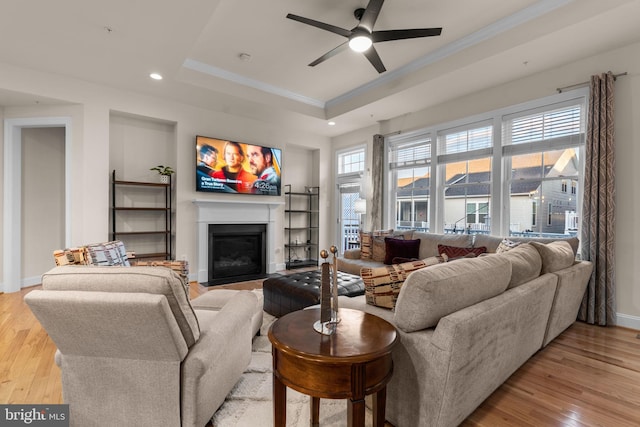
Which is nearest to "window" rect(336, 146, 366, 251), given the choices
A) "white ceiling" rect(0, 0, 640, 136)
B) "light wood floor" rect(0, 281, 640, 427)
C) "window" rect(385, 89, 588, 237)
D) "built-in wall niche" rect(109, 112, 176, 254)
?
"window" rect(385, 89, 588, 237)

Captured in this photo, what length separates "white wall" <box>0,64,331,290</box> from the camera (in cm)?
390

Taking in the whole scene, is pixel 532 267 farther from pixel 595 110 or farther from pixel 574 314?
pixel 595 110

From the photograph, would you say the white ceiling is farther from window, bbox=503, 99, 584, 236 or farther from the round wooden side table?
the round wooden side table

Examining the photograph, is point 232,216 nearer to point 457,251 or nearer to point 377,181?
point 377,181

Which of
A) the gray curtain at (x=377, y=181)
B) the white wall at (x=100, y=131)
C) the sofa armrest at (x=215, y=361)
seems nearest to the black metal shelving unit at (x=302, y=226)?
the gray curtain at (x=377, y=181)

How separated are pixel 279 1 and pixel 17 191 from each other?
14.6 feet

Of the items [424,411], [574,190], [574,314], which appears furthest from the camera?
[574,190]

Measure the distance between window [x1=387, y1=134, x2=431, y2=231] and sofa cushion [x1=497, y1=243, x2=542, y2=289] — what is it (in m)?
2.80

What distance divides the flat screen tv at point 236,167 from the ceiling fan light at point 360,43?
3.01 metres

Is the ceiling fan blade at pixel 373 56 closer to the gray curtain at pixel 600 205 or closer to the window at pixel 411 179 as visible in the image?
the window at pixel 411 179

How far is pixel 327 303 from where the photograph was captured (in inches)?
56.4

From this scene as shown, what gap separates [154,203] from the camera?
191 inches

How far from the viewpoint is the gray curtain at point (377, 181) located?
559 cm

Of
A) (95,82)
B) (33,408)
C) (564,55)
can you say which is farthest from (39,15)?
(564,55)
